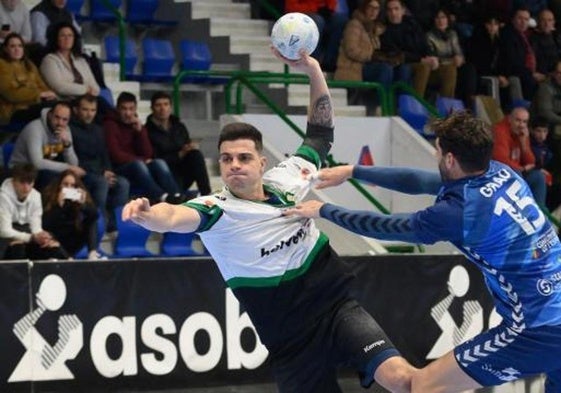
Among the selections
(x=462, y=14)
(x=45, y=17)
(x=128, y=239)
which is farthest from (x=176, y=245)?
(x=462, y=14)

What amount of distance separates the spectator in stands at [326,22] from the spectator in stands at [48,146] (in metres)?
4.17

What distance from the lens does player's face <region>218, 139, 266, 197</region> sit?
269 inches

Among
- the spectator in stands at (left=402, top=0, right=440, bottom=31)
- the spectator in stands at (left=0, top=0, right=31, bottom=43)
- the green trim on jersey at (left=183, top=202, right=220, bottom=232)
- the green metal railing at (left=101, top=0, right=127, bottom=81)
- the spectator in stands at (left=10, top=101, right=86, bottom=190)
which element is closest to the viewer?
the green trim on jersey at (left=183, top=202, right=220, bottom=232)

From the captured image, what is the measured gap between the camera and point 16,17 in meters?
13.8

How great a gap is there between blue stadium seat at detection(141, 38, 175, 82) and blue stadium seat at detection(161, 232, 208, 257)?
9.28 feet

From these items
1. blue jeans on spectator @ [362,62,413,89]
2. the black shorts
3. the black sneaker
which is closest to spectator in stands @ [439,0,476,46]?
blue jeans on spectator @ [362,62,413,89]

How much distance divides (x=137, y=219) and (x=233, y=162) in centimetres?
87

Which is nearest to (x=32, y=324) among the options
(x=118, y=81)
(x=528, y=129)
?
(x=118, y=81)

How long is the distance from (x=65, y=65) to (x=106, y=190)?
1607 mm

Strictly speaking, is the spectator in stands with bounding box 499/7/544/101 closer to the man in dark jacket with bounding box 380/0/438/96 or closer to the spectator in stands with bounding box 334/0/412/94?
the man in dark jacket with bounding box 380/0/438/96

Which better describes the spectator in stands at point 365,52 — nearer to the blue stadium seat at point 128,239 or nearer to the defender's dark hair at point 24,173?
the blue stadium seat at point 128,239

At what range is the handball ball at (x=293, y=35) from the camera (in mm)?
7270

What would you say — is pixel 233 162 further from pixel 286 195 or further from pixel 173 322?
pixel 173 322

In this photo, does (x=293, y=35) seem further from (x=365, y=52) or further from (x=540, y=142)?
(x=540, y=142)
